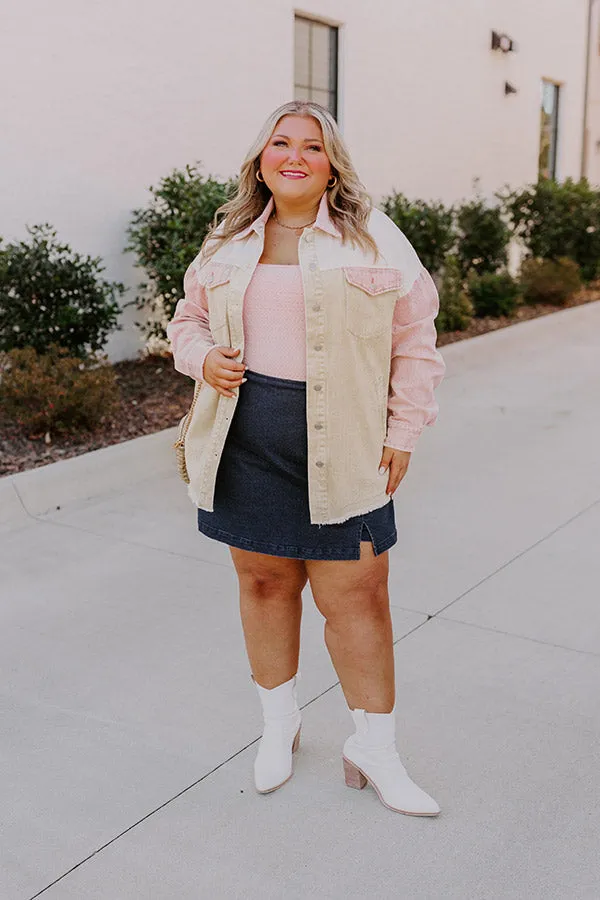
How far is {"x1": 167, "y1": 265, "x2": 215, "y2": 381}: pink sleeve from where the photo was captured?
2.49 m

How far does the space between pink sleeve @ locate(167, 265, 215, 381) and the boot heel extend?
3.70ft

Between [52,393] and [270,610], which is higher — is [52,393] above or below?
above

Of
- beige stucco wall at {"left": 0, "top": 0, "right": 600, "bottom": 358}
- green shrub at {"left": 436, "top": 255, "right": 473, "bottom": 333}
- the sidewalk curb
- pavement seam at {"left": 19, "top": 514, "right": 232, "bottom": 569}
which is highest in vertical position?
beige stucco wall at {"left": 0, "top": 0, "right": 600, "bottom": 358}

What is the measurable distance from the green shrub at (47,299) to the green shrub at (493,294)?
5.06 meters

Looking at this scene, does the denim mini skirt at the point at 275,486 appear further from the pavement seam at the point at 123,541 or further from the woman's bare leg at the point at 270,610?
the pavement seam at the point at 123,541

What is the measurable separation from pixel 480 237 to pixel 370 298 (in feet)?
30.3

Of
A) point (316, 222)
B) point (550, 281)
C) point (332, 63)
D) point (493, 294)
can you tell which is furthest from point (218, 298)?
point (550, 281)

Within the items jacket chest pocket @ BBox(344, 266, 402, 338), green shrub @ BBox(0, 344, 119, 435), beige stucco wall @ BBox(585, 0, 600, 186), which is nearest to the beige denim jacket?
jacket chest pocket @ BBox(344, 266, 402, 338)

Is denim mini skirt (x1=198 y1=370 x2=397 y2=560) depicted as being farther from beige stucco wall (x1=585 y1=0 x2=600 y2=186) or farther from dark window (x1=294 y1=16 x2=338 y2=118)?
beige stucco wall (x1=585 y1=0 x2=600 y2=186)

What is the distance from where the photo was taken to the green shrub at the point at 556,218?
11875 mm

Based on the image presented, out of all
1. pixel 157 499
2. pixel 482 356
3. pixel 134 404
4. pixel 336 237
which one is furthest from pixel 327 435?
pixel 482 356

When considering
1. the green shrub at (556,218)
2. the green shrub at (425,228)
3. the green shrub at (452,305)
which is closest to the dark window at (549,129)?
the green shrub at (556,218)

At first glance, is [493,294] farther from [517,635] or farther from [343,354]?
[343,354]

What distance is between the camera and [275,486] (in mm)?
2469
